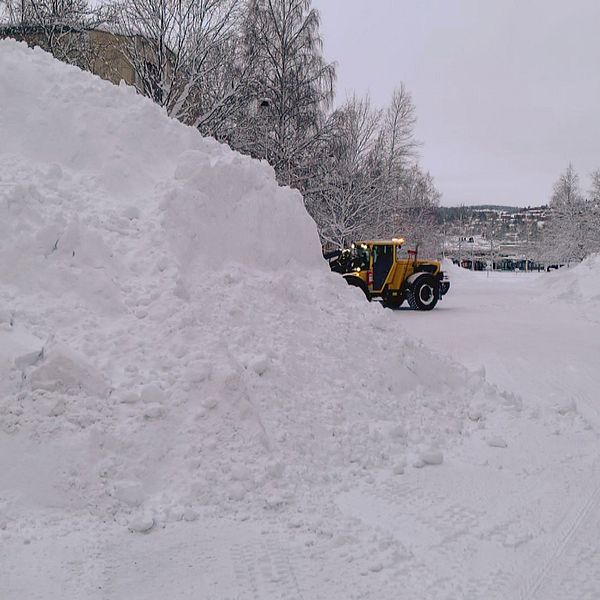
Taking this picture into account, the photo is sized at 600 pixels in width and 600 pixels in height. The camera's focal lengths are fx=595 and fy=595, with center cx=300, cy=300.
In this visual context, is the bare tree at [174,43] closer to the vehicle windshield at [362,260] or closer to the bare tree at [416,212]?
the vehicle windshield at [362,260]

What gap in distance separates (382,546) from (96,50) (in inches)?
774

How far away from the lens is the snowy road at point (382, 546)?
300 cm

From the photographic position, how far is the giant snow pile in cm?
394

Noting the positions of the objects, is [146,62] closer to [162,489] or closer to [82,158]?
[82,158]

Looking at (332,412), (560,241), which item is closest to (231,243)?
(332,412)

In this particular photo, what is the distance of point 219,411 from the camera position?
14.4ft

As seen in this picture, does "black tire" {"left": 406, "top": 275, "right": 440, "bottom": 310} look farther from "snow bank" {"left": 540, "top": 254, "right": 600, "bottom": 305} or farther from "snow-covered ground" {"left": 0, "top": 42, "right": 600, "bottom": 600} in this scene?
"snow-covered ground" {"left": 0, "top": 42, "right": 600, "bottom": 600}

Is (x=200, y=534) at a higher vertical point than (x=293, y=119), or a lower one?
lower

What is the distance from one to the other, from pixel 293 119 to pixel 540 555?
19030mm

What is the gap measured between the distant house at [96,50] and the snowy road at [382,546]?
15.4m

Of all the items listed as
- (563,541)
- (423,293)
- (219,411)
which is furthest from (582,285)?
(219,411)

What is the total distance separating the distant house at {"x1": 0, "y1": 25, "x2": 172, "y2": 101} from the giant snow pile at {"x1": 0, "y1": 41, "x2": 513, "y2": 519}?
972cm

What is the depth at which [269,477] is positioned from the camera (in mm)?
4051

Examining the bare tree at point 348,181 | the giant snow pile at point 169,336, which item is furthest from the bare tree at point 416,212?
the giant snow pile at point 169,336
